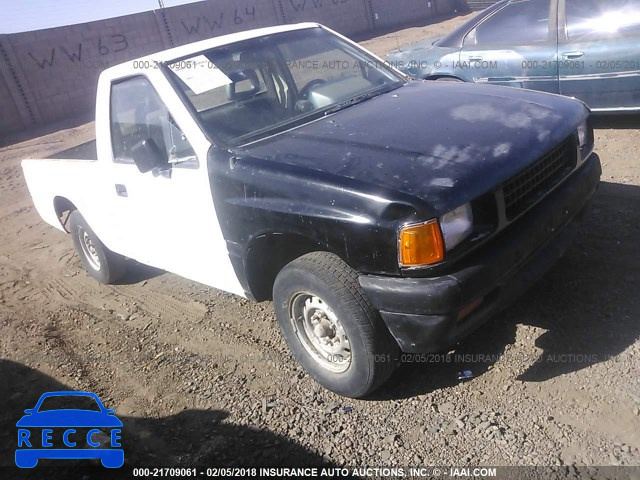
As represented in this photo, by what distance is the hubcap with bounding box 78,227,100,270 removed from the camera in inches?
205

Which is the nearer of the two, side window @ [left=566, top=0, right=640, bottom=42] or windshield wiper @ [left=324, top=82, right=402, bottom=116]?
windshield wiper @ [left=324, top=82, right=402, bottom=116]

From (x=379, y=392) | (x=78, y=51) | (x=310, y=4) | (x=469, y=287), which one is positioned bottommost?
(x=379, y=392)

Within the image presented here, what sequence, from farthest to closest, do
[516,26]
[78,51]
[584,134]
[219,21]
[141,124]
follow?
[219,21]
[78,51]
[516,26]
[141,124]
[584,134]

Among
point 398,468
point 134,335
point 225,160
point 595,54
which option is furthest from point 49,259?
point 595,54

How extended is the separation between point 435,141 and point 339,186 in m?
0.60

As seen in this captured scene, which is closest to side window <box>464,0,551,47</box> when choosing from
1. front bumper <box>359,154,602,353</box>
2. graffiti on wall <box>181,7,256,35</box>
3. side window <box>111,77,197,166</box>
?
front bumper <box>359,154,602,353</box>

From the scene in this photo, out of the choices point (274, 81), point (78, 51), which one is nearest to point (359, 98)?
point (274, 81)

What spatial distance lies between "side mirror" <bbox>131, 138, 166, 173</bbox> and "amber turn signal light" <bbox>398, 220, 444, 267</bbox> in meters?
1.73

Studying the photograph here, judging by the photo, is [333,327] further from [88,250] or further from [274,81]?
Answer: [88,250]

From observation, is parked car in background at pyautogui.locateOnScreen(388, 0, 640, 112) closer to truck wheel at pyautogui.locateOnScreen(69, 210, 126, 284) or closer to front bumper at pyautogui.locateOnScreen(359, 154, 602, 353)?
front bumper at pyautogui.locateOnScreen(359, 154, 602, 353)

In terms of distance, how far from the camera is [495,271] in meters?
2.58

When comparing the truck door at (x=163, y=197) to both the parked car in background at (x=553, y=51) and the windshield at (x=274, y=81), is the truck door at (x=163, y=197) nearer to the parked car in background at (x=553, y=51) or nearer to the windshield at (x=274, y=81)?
the windshield at (x=274, y=81)

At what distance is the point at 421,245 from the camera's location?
95.9 inches

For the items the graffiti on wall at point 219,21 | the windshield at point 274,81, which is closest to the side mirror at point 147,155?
the windshield at point 274,81
